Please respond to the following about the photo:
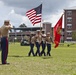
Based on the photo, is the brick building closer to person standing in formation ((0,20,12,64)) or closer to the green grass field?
the green grass field

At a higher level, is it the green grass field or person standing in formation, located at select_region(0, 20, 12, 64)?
person standing in formation, located at select_region(0, 20, 12, 64)

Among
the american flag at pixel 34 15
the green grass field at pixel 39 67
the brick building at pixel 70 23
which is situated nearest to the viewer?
the green grass field at pixel 39 67

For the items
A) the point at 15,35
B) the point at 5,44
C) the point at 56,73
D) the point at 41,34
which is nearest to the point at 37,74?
the point at 56,73

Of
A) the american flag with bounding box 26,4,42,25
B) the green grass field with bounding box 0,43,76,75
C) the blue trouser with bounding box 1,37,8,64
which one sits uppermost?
the american flag with bounding box 26,4,42,25

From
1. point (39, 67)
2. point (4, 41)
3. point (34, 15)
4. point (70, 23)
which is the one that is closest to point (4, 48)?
point (4, 41)

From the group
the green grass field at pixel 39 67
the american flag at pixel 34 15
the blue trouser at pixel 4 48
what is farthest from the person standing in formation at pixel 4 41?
the american flag at pixel 34 15

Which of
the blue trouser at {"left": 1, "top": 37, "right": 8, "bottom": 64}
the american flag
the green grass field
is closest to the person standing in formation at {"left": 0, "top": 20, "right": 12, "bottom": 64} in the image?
the blue trouser at {"left": 1, "top": 37, "right": 8, "bottom": 64}

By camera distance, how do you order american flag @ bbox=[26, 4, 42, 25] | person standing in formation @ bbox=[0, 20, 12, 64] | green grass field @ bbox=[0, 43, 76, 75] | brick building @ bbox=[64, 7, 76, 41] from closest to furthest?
green grass field @ bbox=[0, 43, 76, 75] < person standing in formation @ bbox=[0, 20, 12, 64] < american flag @ bbox=[26, 4, 42, 25] < brick building @ bbox=[64, 7, 76, 41]

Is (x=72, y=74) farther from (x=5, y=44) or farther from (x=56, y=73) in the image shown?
(x=5, y=44)

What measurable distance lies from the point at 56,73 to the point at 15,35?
143 metres

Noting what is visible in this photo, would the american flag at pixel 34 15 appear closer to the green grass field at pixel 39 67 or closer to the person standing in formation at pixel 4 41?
the green grass field at pixel 39 67

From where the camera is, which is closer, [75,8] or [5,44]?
[5,44]

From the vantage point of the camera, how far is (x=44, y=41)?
22141mm

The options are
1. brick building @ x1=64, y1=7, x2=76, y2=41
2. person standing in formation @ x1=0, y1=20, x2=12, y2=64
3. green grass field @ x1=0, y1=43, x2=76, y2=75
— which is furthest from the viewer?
brick building @ x1=64, y1=7, x2=76, y2=41
